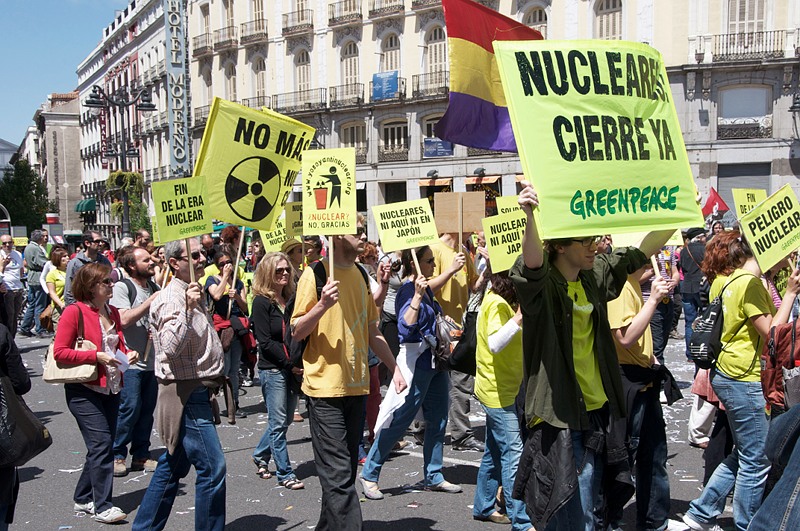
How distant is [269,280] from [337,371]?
2253mm

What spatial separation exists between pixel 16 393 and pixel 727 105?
29.5 m

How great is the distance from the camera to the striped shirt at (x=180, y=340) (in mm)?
4625

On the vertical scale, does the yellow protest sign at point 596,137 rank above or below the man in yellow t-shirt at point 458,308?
above

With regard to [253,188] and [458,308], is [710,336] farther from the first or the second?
[253,188]

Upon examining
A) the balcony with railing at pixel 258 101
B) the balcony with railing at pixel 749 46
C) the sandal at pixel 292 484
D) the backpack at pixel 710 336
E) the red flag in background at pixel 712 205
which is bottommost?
the sandal at pixel 292 484

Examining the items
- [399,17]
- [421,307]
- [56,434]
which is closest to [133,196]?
[399,17]

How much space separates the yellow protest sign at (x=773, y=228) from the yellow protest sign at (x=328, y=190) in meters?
2.42

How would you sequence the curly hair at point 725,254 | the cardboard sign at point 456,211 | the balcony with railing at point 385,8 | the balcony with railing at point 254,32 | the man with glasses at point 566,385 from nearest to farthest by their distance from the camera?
the man with glasses at point 566,385
the curly hair at point 725,254
the cardboard sign at point 456,211
the balcony with railing at point 385,8
the balcony with railing at point 254,32

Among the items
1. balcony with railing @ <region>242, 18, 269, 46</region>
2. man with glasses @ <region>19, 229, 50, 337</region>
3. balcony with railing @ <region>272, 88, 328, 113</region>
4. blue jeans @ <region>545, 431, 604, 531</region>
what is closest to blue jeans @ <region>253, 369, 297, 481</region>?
blue jeans @ <region>545, 431, 604, 531</region>

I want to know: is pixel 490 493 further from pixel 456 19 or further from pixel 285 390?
pixel 456 19

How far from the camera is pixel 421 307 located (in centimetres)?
623

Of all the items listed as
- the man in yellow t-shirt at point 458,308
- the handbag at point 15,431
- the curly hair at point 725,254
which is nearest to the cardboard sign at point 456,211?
the man in yellow t-shirt at point 458,308

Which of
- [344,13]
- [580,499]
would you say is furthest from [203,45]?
[580,499]

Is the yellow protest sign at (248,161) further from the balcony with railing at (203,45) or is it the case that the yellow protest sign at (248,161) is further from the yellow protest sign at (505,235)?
the balcony with railing at (203,45)
